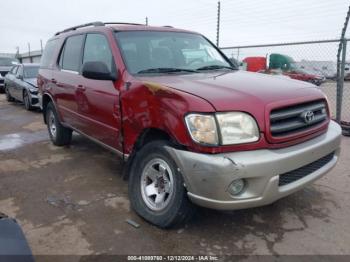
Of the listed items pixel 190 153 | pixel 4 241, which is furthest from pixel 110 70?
pixel 4 241

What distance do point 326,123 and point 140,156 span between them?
1901 mm

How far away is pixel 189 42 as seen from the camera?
450 centimetres

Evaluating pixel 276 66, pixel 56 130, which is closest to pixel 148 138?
pixel 56 130

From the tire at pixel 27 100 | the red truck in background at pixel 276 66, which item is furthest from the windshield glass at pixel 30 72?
the red truck in background at pixel 276 66

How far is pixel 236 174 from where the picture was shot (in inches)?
104

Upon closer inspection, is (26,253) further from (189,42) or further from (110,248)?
(189,42)

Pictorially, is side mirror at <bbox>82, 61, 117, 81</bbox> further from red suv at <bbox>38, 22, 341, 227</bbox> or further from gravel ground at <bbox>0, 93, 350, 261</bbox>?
gravel ground at <bbox>0, 93, 350, 261</bbox>

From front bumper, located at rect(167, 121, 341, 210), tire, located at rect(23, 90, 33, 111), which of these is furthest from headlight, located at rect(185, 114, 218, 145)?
tire, located at rect(23, 90, 33, 111)

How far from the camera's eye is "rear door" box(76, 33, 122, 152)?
12.6ft

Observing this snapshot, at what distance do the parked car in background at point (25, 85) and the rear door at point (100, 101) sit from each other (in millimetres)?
6578

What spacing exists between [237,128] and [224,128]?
112 millimetres

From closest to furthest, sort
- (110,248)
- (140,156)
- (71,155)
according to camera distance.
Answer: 1. (110,248)
2. (140,156)
3. (71,155)

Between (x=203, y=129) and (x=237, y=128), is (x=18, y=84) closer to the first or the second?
(x=203, y=129)

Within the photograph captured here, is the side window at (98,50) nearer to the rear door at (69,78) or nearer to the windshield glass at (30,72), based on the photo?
the rear door at (69,78)
